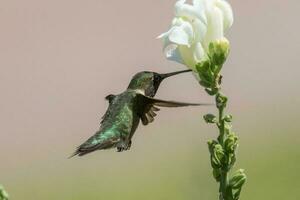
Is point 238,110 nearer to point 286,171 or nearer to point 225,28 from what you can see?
point 286,171

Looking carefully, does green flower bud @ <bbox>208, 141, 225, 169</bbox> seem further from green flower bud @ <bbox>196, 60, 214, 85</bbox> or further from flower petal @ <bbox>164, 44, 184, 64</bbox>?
flower petal @ <bbox>164, 44, 184, 64</bbox>

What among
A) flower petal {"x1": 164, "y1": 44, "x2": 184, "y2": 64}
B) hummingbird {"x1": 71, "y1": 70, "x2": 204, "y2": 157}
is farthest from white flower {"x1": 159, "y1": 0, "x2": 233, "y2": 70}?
hummingbird {"x1": 71, "y1": 70, "x2": 204, "y2": 157}

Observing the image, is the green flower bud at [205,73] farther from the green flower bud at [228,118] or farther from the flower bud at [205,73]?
the green flower bud at [228,118]

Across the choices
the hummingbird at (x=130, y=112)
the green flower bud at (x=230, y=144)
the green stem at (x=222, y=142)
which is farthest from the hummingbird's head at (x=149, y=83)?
the green flower bud at (x=230, y=144)

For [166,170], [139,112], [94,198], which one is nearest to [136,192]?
[166,170]

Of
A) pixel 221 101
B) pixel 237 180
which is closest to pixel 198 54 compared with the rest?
pixel 221 101
